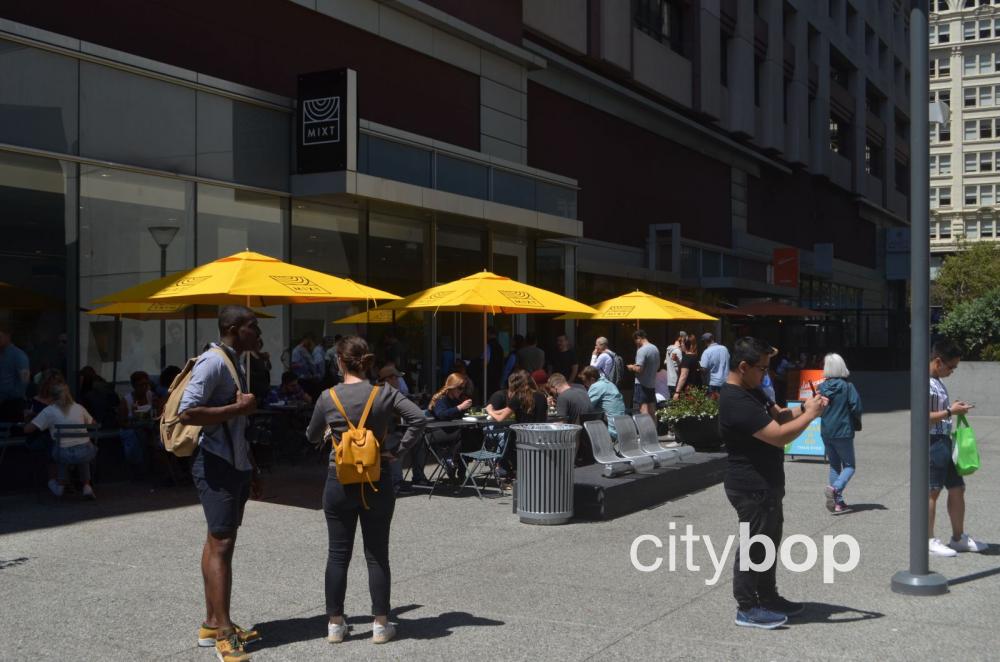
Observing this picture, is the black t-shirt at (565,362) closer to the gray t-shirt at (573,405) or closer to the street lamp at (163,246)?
the gray t-shirt at (573,405)

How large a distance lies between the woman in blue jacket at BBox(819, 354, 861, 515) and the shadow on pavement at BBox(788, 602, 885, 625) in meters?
4.00

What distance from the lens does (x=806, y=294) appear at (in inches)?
1950

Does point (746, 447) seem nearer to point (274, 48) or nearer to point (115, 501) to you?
point (115, 501)

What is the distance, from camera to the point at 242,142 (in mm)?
16375

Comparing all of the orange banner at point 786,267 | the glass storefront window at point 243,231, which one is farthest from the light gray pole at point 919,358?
the orange banner at point 786,267

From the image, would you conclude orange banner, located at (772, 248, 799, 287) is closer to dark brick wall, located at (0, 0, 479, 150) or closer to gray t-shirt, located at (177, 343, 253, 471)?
dark brick wall, located at (0, 0, 479, 150)

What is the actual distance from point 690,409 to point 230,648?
1000 cm

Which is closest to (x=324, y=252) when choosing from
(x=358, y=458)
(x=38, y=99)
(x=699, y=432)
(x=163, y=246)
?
(x=163, y=246)

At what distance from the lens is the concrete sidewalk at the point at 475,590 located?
19.8 feet

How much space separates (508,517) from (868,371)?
45742 mm

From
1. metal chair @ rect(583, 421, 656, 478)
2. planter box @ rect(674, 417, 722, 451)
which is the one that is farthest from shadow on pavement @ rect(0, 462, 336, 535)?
planter box @ rect(674, 417, 722, 451)

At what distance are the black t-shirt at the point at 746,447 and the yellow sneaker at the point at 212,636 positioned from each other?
298cm

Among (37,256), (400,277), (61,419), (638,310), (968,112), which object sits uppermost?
(968,112)

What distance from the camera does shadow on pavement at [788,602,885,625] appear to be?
259 inches
